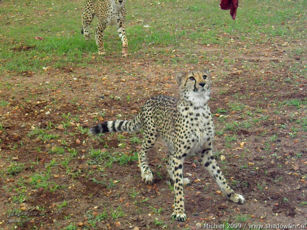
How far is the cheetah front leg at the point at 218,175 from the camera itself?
456cm

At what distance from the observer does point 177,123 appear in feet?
15.2

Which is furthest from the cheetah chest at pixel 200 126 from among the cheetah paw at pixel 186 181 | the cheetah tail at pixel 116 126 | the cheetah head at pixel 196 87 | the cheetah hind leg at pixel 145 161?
the cheetah tail at pixel 116 126

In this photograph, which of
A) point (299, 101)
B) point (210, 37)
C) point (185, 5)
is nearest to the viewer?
point (299, 101)

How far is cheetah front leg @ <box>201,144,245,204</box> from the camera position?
4.56 m

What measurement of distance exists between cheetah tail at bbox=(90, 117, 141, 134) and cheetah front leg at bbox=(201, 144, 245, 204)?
0.92 metres

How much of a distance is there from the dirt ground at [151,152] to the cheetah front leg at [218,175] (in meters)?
0.08

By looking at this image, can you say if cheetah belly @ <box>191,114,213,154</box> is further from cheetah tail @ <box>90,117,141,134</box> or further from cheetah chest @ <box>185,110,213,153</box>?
cheetah tail @ <box>90,117,141,134</box>

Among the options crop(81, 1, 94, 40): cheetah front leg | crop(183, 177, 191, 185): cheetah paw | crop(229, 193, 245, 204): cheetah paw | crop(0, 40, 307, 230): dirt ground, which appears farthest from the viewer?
crop(81, 1, 94, 40): cheetah front leg

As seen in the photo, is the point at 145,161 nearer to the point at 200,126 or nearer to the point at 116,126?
the point at 116,126

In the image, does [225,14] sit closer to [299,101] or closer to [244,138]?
[299,101]

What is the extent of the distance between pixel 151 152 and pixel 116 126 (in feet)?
2.59

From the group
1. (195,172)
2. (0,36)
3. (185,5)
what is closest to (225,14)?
(185,5)

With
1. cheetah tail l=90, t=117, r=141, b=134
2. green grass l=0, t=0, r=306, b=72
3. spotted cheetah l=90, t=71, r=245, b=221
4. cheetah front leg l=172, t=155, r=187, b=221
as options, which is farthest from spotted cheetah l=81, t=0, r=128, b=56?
cheetah front leg l=172, t=155, r=187, b=221

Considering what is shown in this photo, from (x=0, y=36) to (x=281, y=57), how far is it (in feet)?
19.1
